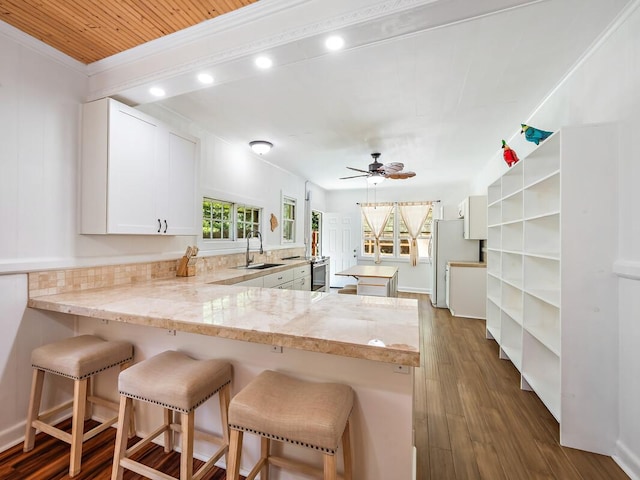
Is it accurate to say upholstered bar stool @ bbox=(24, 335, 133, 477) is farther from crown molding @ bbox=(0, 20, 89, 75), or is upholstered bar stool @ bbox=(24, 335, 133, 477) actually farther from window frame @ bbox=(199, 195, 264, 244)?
crown molding @ bbox=(0, 20, 89, 75)

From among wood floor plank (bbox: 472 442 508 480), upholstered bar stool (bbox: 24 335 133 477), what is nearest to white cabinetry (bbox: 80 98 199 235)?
upholstered bar stool (bbox: 24 335 133 477)

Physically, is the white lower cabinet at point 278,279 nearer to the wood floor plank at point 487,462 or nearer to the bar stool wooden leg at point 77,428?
the bar stool wooden leg at point 77,428

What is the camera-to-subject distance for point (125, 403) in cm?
136

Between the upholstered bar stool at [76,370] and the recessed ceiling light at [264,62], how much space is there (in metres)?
1.86

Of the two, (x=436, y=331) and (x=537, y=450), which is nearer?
(x=537, y=450)

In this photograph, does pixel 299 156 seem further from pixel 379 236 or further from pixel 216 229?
pixel 379 236

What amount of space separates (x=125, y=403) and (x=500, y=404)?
8.27 ft

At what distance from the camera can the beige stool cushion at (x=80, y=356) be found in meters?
1.53

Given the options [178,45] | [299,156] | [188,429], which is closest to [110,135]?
[178,45]

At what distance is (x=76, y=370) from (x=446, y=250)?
5164mm

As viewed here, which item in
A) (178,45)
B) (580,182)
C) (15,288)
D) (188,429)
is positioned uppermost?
(178,45)

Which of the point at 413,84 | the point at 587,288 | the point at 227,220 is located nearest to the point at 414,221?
the point at 227,220

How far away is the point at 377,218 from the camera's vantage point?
699 cm

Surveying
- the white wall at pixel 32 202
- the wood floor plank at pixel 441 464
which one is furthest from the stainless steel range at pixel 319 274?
the wood floor plank at pixel 441 464
